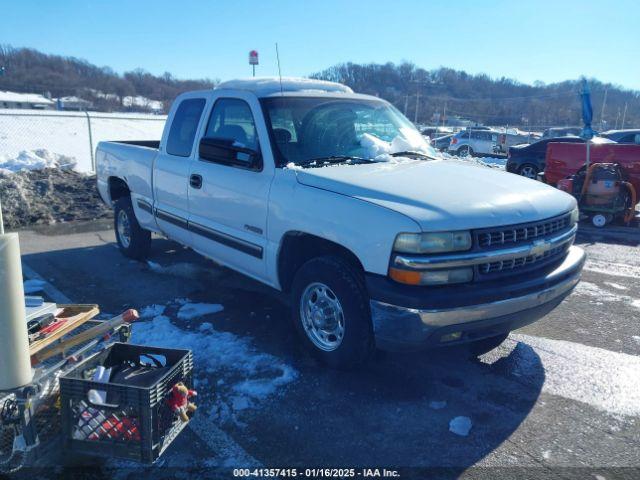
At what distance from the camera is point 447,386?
3719 mm

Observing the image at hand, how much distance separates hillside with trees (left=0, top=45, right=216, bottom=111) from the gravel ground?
2334 cm

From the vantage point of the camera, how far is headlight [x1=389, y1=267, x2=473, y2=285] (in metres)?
3.13

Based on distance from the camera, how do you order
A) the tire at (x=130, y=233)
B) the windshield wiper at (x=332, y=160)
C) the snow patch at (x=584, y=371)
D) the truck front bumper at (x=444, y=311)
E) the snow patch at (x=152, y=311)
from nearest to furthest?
the truck front bumper at (x=444, y=311) → the snow patch at (x=584, y=371) → the windshield wiper at (x=332, y=160) → the snow patch at (x=152, y=311) → the tire at (x=130, y=233)

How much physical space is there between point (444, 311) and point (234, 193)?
85.2 inches

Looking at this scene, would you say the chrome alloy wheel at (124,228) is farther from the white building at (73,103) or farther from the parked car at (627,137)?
the white building at (73,103)

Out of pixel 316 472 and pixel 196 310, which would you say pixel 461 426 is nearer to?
pixel 316 472

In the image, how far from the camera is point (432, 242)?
10.3ft

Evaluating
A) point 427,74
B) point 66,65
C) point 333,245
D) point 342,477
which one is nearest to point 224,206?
point 333,245

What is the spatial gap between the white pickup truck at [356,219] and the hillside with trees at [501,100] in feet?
171

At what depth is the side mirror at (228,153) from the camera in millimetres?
4262

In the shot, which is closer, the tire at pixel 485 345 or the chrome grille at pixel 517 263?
the chrome grille at pixel 517 263

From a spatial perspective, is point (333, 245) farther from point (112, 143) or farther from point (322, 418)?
point (112, 143)

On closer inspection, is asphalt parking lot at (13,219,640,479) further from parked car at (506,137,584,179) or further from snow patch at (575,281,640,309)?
parked car at (506,137,584,179)

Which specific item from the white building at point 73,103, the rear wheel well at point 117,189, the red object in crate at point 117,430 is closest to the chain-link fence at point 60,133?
the rear wheel well at point 117,189
